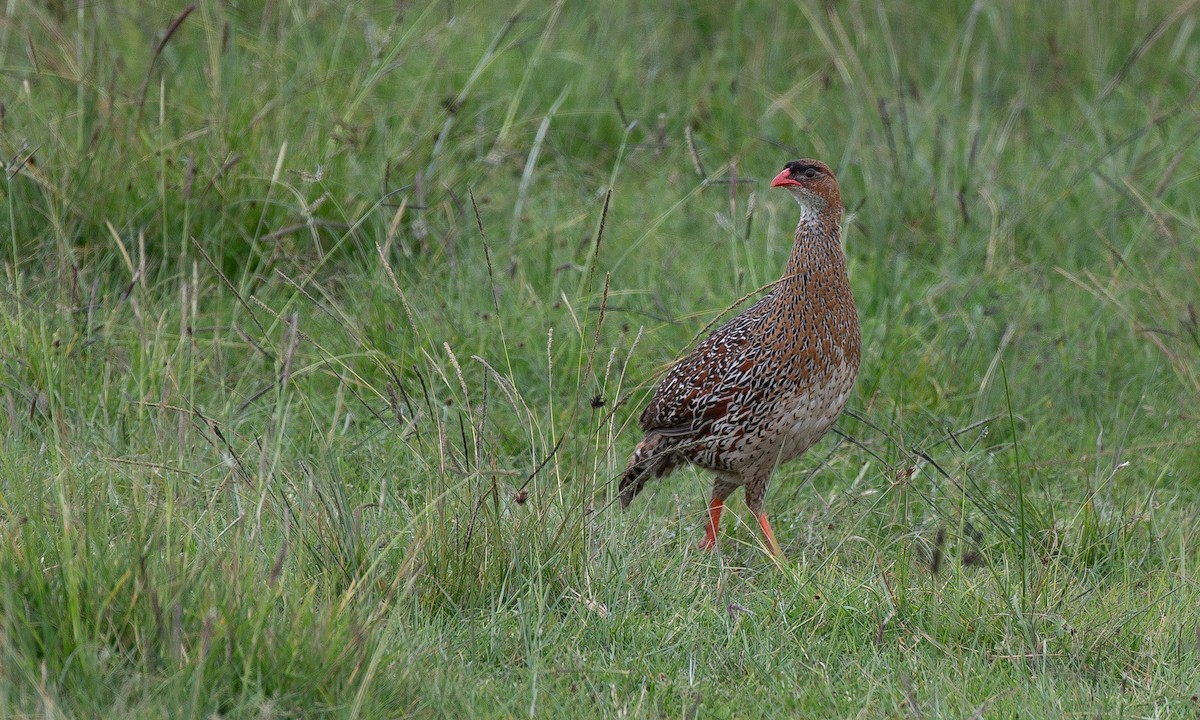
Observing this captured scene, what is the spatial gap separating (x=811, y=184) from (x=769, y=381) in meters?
0.71

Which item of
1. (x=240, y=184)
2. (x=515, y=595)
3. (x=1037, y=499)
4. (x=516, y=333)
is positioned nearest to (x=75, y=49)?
(x=240, y=184)

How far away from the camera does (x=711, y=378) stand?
4.43 m

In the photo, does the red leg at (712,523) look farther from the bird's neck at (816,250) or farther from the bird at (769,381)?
the bird's neck at (816,250)

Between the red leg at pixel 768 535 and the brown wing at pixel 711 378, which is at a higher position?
the brown wing at pixel 711 378

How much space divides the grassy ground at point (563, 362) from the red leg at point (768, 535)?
75 mm

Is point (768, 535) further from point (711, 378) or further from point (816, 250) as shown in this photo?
point (816, 250)

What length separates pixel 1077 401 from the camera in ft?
17.5

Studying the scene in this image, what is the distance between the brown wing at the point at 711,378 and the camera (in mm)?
4359

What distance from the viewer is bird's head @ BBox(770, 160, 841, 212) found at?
4.57m

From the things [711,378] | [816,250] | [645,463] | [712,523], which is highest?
[816,250]

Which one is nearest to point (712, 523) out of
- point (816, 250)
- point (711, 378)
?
point (711, 378)

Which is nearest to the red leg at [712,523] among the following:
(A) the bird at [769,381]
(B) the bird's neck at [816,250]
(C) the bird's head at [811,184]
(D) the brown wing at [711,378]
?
(A) the bird at [769,381]

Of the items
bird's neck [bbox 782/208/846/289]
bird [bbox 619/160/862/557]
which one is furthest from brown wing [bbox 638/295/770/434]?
bird's neck [bbox 782/208/846/289]

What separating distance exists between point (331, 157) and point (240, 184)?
1.18ft
